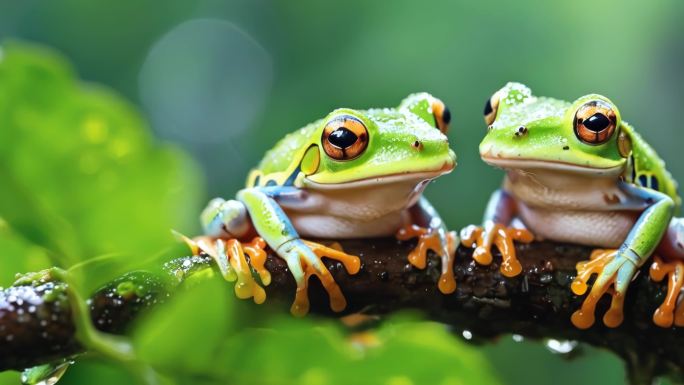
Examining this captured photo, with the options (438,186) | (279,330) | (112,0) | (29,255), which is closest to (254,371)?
(279,330)

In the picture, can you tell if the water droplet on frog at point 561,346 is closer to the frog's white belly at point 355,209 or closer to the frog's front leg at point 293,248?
the frog's white belly at point 355,209

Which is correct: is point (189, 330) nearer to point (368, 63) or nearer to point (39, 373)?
point (39, 373)

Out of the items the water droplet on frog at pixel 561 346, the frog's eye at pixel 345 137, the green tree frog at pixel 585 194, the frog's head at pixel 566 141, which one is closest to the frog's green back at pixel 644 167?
the green tree frog at pixel 585 194

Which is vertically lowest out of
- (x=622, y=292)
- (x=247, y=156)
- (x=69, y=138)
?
(x=622, y=292)

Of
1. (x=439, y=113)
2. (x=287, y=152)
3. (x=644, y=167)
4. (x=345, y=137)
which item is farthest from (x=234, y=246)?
(x=644, y=167)

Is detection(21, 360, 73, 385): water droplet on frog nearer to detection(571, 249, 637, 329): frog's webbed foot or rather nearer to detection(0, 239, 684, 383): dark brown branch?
detection(0, 239, 684, 383): dark brown branch

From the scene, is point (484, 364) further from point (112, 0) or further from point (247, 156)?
point (112, 0)

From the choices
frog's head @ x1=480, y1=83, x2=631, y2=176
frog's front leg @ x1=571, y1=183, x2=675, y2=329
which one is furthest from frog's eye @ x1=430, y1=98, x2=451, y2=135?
frog's front leg @ x1=571, y1=183, x2=675, y2=329
